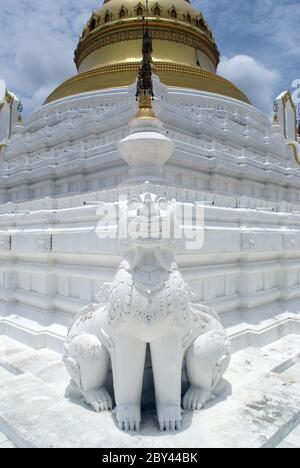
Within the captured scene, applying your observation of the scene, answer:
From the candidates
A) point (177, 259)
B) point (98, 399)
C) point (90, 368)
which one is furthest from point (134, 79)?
point (98, 399)

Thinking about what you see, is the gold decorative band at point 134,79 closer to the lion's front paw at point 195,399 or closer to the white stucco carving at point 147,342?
the white stucco carving at point 147,342

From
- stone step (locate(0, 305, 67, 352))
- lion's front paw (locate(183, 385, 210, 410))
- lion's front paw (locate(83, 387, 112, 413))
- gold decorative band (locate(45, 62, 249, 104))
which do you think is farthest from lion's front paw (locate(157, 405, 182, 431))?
gold decorative band (locate(45, 62, 249, 104))

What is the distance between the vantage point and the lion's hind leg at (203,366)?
388 cm

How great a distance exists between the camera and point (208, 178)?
39.6 ft

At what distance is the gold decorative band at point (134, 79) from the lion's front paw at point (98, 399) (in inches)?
611

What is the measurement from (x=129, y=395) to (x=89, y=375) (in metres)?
0.57

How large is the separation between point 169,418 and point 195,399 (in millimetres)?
521

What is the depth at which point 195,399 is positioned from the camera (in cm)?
391

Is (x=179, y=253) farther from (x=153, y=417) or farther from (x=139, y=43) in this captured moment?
(x=139, y=43)

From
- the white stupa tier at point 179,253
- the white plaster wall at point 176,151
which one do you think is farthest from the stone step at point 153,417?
the white plaster wall at point 176,151

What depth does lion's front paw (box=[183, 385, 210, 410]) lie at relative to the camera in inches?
153

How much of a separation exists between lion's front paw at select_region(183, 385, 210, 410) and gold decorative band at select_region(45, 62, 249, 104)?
614 inches

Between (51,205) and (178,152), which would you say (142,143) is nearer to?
(51,205)

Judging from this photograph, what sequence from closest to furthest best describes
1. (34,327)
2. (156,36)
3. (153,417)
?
(153,417) < (34,327) < (156,36)
